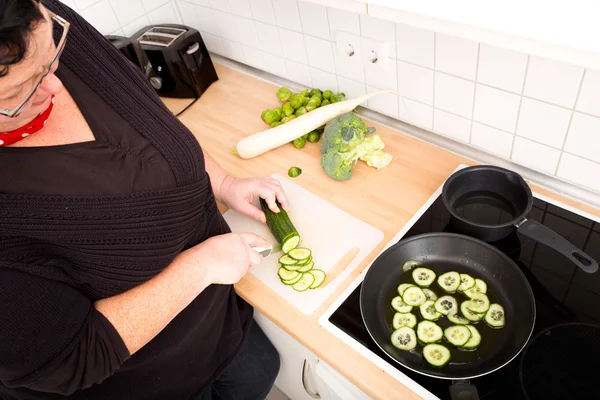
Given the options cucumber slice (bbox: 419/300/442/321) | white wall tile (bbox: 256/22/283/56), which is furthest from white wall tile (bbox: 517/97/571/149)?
white wall tile (bbox: 256/22/283/56)

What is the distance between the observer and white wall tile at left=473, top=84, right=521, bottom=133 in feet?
3.38

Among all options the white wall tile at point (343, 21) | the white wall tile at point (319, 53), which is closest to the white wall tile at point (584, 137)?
the white wall tile at point (343, 21)

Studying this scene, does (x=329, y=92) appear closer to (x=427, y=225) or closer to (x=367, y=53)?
(x=367, y=53)

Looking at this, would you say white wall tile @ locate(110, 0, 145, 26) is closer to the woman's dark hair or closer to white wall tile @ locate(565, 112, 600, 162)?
the woman's dark hair

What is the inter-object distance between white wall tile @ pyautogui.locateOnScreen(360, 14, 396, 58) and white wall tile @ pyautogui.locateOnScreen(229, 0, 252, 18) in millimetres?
474

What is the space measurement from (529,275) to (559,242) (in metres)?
0.10

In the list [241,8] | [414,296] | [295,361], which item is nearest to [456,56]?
[414,296]

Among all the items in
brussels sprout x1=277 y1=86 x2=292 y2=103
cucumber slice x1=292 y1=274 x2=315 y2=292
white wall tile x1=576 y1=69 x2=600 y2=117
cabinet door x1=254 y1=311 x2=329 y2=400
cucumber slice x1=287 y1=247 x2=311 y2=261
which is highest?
white wall tile x1=576 y1=69 x2=600 y2=117

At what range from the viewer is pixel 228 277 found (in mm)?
951

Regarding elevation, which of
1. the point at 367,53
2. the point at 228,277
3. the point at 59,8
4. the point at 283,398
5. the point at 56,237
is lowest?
the point at 283,398

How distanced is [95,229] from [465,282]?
73 cm

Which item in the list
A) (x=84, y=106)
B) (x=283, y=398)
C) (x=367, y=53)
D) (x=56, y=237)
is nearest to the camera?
(x=56, y=237)

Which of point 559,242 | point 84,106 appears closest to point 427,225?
point 559,242

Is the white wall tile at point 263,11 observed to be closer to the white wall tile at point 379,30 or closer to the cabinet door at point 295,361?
the white wall tile at point 379,30
